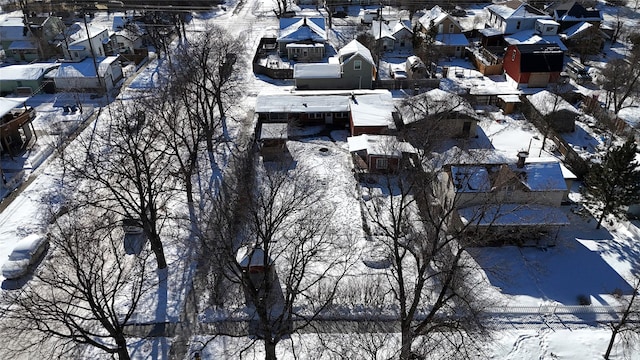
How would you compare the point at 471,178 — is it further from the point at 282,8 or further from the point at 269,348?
the point at 282,8

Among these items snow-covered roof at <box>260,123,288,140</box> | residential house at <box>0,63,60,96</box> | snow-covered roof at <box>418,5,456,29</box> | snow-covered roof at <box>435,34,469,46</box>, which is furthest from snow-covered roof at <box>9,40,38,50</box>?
snow-covered roof at <box>435,34,469,46</box>

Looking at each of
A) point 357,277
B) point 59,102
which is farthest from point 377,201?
point 59,102

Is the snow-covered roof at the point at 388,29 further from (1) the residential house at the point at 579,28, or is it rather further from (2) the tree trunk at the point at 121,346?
(2) the tree trunk at the point at 121,346

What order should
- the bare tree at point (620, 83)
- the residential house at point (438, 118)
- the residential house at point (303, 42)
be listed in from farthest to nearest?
the residential house at point (303, 42)
the bare tree at point (620, 83)
the residential house at point (438, 118)

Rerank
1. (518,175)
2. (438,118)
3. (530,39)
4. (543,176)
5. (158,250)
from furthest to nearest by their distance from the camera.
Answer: (530,39)
(438,118)
(543,176)
(518,175)
(158,250)

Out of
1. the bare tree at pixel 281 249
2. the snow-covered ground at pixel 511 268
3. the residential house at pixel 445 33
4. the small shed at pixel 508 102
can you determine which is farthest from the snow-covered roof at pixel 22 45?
the small shed at pixel 508 102

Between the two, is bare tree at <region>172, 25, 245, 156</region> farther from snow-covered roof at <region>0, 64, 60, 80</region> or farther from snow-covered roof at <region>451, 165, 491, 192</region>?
snow-covered roof at <region>451, 165, 491, 192</region>

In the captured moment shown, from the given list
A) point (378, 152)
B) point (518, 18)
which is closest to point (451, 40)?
point (518, 18)
